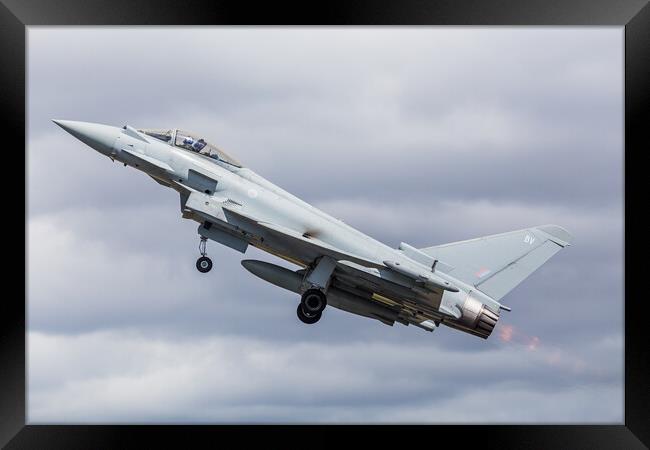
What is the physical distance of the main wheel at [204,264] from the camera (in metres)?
24.5

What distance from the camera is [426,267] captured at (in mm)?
26078

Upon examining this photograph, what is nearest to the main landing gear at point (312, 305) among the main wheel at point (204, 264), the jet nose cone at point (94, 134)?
the main wheel at point (204, 264)

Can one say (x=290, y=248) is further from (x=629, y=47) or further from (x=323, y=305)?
(x=629, y=47)

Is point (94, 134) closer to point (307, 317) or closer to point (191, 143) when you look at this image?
point (191, 143)

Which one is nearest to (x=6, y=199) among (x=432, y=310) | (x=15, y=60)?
(x=15, y=60)

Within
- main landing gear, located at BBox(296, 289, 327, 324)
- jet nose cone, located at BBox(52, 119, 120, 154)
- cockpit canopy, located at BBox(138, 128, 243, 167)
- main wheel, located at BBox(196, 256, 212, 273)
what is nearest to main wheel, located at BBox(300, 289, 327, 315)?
main landing gear, located at BBox(296, 289, 327, 324)

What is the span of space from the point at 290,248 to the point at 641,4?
971cm

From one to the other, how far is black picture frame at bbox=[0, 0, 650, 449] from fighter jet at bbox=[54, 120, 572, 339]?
12.1 feet

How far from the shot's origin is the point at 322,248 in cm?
2509

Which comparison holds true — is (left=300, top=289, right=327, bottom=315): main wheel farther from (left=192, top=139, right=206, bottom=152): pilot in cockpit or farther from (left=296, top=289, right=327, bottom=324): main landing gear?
(left=192, top=139, right=206, bottom=152): pilot in cockpit

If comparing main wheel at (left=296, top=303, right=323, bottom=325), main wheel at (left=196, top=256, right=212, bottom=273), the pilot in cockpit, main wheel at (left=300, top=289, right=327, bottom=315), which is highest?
the pilot in cockpit

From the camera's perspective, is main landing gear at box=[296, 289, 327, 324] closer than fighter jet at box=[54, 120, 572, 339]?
No

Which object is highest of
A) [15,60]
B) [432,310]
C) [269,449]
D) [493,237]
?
[15,60]

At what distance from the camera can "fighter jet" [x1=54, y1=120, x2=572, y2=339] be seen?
2466 cm
